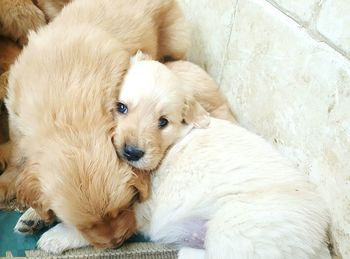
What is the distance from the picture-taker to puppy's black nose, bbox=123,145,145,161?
4.80 feet

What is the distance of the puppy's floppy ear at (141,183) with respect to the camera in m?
1.51

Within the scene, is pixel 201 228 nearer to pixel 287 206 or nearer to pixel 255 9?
pixel 287 206

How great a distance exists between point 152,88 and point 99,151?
1.29ft

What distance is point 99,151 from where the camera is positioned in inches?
54.9

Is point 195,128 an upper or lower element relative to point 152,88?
lower

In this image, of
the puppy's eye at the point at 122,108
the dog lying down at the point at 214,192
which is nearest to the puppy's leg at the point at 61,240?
the dog lying down at the point at 214,192

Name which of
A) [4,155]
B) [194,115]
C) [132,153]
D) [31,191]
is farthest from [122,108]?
[4,155]

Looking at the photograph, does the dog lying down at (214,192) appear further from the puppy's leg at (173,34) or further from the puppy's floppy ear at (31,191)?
the puppy's leg at (173,34)

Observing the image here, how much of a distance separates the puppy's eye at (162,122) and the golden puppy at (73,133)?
0.68 feet

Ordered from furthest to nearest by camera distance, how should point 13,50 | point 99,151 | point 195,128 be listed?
point 13,50
point 195,128
point 99,151

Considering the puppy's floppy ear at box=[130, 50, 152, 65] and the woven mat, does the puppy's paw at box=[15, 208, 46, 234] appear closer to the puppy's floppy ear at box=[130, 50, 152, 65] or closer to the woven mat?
the woven mat

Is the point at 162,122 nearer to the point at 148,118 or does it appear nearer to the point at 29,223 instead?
the point at 148,118

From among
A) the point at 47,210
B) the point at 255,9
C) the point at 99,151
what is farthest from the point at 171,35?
the point at 47,210

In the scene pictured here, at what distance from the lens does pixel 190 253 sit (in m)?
1.60
